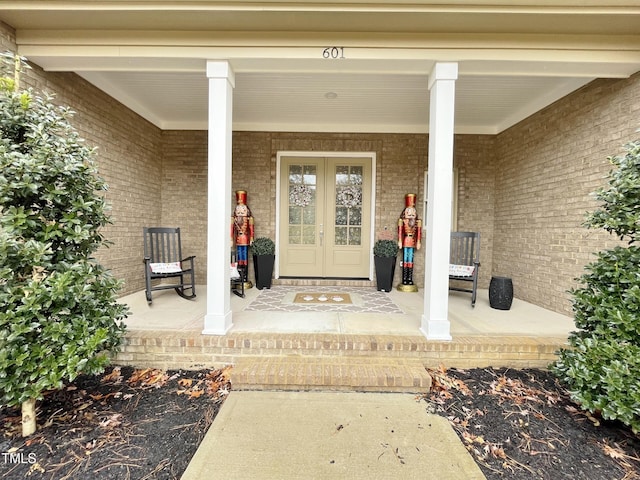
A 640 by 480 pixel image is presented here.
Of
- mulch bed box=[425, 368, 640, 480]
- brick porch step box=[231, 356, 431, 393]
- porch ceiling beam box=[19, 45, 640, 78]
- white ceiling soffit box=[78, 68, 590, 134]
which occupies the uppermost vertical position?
white ceiling soffit box=[78, 68, 590, 134]

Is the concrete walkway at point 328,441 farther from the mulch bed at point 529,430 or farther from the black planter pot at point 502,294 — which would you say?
the black planter pot at point 502,294

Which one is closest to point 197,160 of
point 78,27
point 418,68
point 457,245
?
→ point 78,27

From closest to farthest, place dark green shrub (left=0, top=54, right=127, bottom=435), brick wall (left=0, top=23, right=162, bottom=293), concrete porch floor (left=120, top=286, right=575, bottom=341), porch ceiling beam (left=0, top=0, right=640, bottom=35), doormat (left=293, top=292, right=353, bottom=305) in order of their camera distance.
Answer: dark green shrub (left=0, top=54, right=127, bottom=435)
porch ceiling beam (left=0, top=0, right=640, bottom=35)
concrete porch floor (left=120, top=286, right=575, bottom=341)
brick wall (left=0, top=23, right=162, bottom=293)
doormat (left=293, top=292, right=353, bottom=305)

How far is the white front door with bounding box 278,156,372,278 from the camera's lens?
4.91 meters

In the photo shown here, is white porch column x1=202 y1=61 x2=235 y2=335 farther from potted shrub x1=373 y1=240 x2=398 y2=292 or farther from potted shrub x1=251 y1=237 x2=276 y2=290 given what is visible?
potted shrub x1=373 y1=240 x2=398 y2=292

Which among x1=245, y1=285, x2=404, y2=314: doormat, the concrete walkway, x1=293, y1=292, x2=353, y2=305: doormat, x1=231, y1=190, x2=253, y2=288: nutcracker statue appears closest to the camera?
the concrete walkway

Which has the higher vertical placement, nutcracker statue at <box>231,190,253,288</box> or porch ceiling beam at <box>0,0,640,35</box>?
porch ceiling beam at <box>0,0,640,35</box>

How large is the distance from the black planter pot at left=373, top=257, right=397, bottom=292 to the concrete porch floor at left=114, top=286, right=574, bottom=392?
1.45 m

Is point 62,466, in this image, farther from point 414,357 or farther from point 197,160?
point 197,160

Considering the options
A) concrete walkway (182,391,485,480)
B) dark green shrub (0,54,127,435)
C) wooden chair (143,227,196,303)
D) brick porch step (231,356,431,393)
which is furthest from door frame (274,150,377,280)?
dark green shrub (0,54,127,435)

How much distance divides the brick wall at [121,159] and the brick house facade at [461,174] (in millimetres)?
14

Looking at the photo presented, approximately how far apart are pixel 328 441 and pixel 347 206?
12.3 ft

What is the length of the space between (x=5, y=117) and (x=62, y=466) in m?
1.97

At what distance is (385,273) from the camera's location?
4.51 metres
